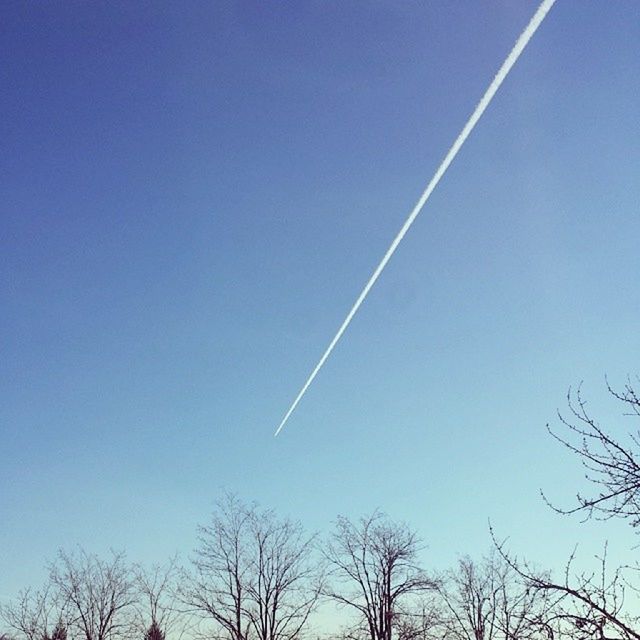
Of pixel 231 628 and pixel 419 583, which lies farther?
pixel 419 583

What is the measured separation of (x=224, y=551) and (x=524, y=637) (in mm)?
27887

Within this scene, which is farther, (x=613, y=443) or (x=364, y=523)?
(x=364, y=523)

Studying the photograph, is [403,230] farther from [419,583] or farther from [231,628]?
[419,583]

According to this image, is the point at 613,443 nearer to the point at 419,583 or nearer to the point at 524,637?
the point at 524,637

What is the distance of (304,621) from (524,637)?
2731 centimetres

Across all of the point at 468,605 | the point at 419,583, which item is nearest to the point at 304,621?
the point at 419,583

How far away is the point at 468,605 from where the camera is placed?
114 ft

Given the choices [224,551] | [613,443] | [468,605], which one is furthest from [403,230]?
[468,605]

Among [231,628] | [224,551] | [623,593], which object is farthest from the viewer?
[224,551]

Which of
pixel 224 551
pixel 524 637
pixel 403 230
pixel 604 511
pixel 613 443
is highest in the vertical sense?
pixel 403 230

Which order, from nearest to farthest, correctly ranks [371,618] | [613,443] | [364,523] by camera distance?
[613,443], [371,618], [364,523]

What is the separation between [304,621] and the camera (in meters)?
29.8

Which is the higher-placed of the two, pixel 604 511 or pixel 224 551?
pixel 224 551

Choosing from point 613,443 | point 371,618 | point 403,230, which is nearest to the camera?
point 613,443
